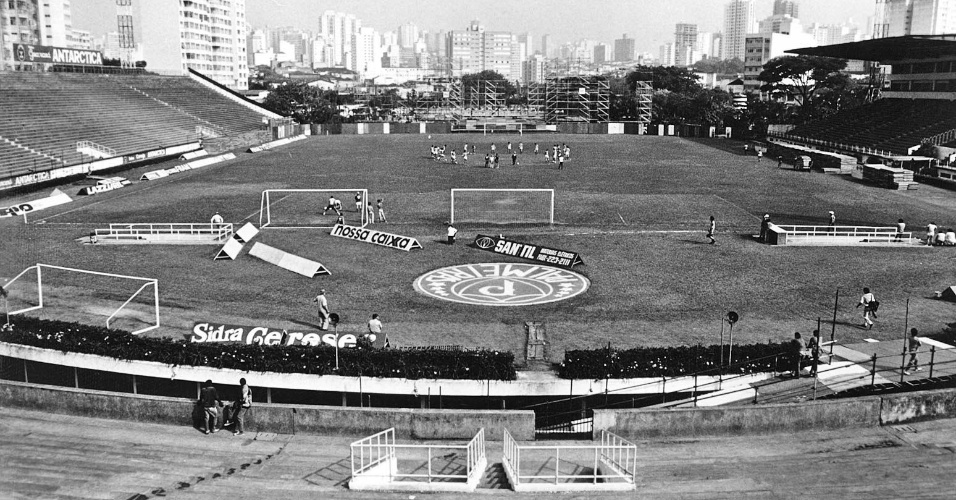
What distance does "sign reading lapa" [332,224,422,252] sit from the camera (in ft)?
131

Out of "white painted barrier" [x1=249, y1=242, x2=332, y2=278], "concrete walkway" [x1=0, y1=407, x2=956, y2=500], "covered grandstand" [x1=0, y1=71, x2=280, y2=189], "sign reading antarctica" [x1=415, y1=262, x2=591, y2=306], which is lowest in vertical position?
"concrete walkway" [x1=0, y1=407, x2=956, y2=500]

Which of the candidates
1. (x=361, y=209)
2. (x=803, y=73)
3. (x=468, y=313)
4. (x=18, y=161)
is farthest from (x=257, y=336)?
(x=803, y=73)

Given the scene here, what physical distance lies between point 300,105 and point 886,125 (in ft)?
301

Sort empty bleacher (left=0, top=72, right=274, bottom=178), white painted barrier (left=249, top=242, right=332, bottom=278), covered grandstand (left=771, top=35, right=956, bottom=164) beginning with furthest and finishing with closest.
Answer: covered grandstand (left=771, top=35, right=956, bottom=164)
empty bleacher (left=0, top=72, right=274, bottom=178)
white painted barrier (left=249, top=242, right=332, bottom=278)

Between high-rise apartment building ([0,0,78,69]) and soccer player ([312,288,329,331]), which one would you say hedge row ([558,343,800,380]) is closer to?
soccer player ([312,288,329,331])

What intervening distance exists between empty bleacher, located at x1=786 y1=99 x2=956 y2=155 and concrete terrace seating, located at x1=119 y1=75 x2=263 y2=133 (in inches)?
2692

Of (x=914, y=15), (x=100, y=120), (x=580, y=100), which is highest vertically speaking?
(x=914, y=15)

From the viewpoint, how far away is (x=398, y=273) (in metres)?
35.1

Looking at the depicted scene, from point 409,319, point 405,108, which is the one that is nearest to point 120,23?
point 405,108

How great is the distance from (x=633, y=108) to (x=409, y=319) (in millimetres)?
124441

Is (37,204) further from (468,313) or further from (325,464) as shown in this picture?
(325,464)

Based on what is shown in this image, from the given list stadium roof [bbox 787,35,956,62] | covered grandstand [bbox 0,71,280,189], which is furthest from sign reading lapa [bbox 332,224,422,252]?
stadium roof [bbox 787,35,956,62]

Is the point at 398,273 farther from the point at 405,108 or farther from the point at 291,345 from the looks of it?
the point at 405,108

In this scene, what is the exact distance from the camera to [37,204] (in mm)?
51938
